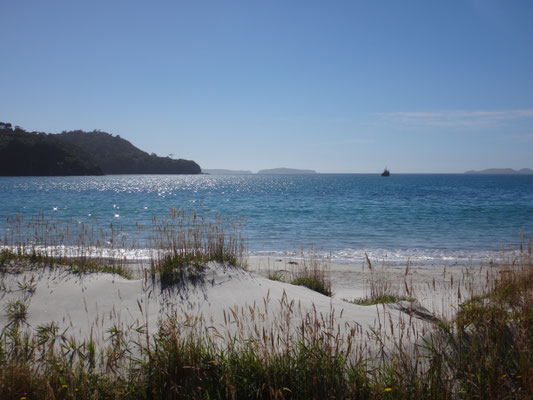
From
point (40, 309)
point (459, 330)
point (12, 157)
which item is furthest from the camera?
point (12, 157)

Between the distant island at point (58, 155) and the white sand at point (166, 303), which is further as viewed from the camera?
the distant island at point (58, 155)

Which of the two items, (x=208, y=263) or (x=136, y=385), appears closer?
(x=136, y=385)

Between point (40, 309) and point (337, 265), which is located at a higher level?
point (40, 309)

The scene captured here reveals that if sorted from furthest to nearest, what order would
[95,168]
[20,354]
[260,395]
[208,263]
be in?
[95,168] → [208,263] → [20,354] → [260,395]

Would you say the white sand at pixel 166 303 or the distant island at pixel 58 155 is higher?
the distant island at pixel 58 155

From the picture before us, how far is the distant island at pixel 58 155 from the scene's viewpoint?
317 feet

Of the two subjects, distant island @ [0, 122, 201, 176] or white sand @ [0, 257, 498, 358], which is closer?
white sand @ [0, 257, 498, 358]

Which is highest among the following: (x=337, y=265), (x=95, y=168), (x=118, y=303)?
(x=95, y=168)

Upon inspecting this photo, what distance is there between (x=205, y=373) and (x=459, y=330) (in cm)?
288

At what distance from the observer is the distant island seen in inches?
3799

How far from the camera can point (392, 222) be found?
23859 millimetres

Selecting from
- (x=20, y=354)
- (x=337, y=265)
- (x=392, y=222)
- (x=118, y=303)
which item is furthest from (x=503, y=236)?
A: (x=20, y=354)

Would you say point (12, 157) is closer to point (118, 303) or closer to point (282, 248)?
point (282, 248)

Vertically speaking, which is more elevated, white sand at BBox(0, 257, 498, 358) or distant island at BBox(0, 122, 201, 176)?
distant island at BBox(0, 122, 201, 176)
